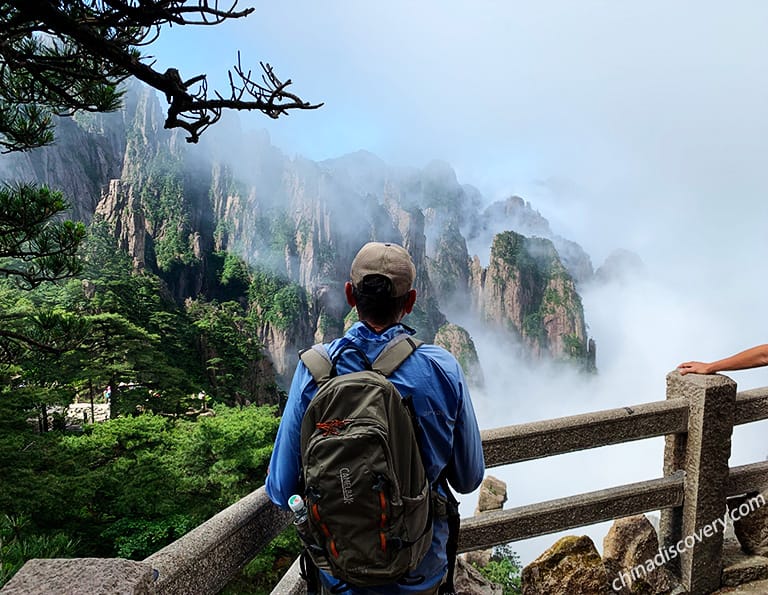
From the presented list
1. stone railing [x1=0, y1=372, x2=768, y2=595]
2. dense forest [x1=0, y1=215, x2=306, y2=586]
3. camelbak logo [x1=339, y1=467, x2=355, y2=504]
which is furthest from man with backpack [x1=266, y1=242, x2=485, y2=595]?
dense forest [x1=0, y1=215, x2=306, y2=586]

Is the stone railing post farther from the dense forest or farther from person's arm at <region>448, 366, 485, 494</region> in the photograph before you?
the dense forest

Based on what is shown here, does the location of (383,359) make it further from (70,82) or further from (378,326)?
(70,82)

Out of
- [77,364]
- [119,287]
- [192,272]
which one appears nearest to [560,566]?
[77,364]

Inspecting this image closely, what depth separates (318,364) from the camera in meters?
1.38

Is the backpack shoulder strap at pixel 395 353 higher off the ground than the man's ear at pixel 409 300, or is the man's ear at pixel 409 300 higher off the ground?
the man's ear at pixel 409 300

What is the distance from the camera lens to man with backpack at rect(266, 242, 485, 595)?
49.5 inches

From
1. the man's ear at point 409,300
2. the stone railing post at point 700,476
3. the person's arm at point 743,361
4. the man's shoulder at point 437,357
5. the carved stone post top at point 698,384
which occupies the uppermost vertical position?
the man's ear at point 409,300

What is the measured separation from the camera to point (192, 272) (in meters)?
49.8

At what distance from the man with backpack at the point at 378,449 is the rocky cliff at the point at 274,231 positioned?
41678 mm

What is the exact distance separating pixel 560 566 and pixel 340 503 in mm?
1718

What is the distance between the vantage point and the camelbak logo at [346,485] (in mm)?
1249

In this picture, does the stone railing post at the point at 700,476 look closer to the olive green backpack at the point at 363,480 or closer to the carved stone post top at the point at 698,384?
the carved stone post top at the point at 698,384

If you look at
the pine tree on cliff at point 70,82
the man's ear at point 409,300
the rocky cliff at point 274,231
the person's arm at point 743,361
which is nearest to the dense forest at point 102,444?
the pine tree on cliff at point 70,82

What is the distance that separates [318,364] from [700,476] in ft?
6.69
